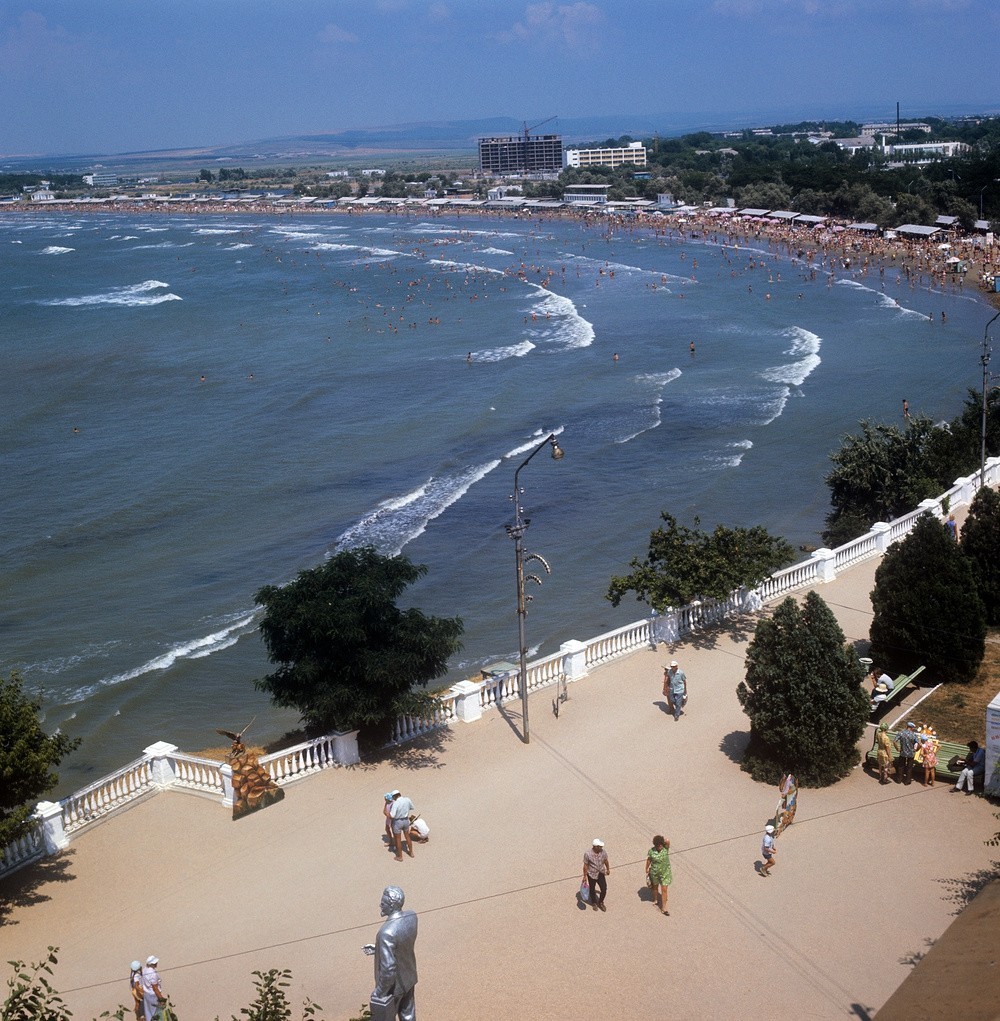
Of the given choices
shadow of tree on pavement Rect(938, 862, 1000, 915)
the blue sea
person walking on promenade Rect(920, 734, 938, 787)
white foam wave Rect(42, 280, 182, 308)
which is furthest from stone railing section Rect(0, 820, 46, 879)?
white foam wave Rect(42, 280, 182, 308)

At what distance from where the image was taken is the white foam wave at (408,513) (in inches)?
1200

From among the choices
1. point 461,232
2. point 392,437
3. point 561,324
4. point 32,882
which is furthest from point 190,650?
point 461,232

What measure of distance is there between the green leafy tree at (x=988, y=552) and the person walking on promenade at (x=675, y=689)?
213 inches

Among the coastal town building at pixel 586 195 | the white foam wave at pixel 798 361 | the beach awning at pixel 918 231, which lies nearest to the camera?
the white foam wave at pixel 798 361

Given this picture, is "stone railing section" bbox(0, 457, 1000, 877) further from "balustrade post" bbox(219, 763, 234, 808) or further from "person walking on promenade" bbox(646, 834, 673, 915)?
"person walking on promenade" bbox(646, 834, 673, 915)

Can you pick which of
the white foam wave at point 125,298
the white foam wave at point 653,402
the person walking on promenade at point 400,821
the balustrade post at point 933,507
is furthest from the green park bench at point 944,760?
the white foam wave at point 125,298

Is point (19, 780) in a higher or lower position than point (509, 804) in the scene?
higher

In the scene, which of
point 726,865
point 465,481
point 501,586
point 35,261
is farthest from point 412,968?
point 35,261

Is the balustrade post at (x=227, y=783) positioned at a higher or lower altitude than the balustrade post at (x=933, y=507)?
lower

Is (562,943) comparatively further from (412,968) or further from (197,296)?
(197,296)

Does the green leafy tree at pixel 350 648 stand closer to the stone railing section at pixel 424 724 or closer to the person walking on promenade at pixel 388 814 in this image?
the stone railing section at pixel 424 724

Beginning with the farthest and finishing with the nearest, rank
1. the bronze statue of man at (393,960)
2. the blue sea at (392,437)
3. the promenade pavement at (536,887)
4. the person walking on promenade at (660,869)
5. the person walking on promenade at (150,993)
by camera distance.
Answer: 1. the blue sea at (392,437)
2. the person walking on promenade at (660,869)
3. the promenade pavement at (536,887)
4. the person walking on promenade at (150,993)
5. the bronze statue of man at (393,960)

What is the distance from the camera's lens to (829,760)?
1391 centimetres

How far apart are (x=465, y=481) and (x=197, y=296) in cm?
5125
